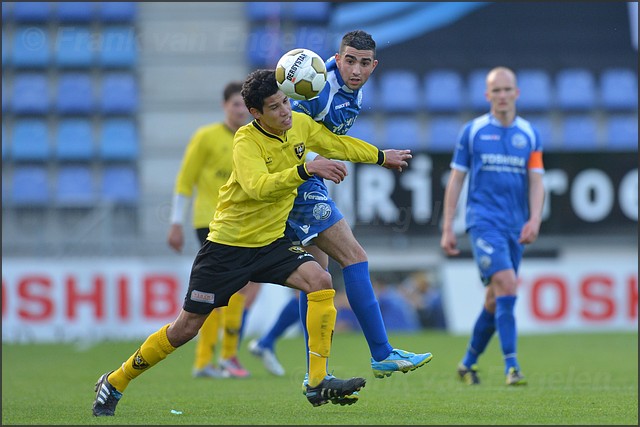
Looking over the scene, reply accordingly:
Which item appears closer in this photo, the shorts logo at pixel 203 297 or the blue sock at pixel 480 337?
the shorts logo at pixel 203 297

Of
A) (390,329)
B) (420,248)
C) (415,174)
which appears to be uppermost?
(415,174)

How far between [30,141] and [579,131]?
7956 mm

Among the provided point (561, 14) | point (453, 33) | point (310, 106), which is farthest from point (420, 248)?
point (310, 106)

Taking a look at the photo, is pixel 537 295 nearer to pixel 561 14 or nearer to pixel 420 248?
pixel 420 248

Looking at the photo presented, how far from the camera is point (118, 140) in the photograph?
52.5ft

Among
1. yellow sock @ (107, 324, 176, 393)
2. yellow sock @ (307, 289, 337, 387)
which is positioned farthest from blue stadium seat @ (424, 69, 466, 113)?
yellow sock @ (107, 324, 176, 393)

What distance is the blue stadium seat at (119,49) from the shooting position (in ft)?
52.7

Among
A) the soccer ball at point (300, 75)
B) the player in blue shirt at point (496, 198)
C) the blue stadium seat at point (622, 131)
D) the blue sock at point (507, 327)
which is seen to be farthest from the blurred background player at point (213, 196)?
the blue stadium seat at point (622, 131)

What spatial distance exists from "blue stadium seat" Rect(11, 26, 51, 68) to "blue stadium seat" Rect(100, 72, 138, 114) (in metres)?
0.95

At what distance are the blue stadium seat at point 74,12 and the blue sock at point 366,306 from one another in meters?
11.2

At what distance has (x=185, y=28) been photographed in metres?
16.3

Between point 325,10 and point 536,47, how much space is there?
122 inches

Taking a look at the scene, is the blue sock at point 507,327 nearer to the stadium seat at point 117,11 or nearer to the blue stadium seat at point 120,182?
the blue stadium seat at point 120,182

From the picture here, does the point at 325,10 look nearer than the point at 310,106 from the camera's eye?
No
